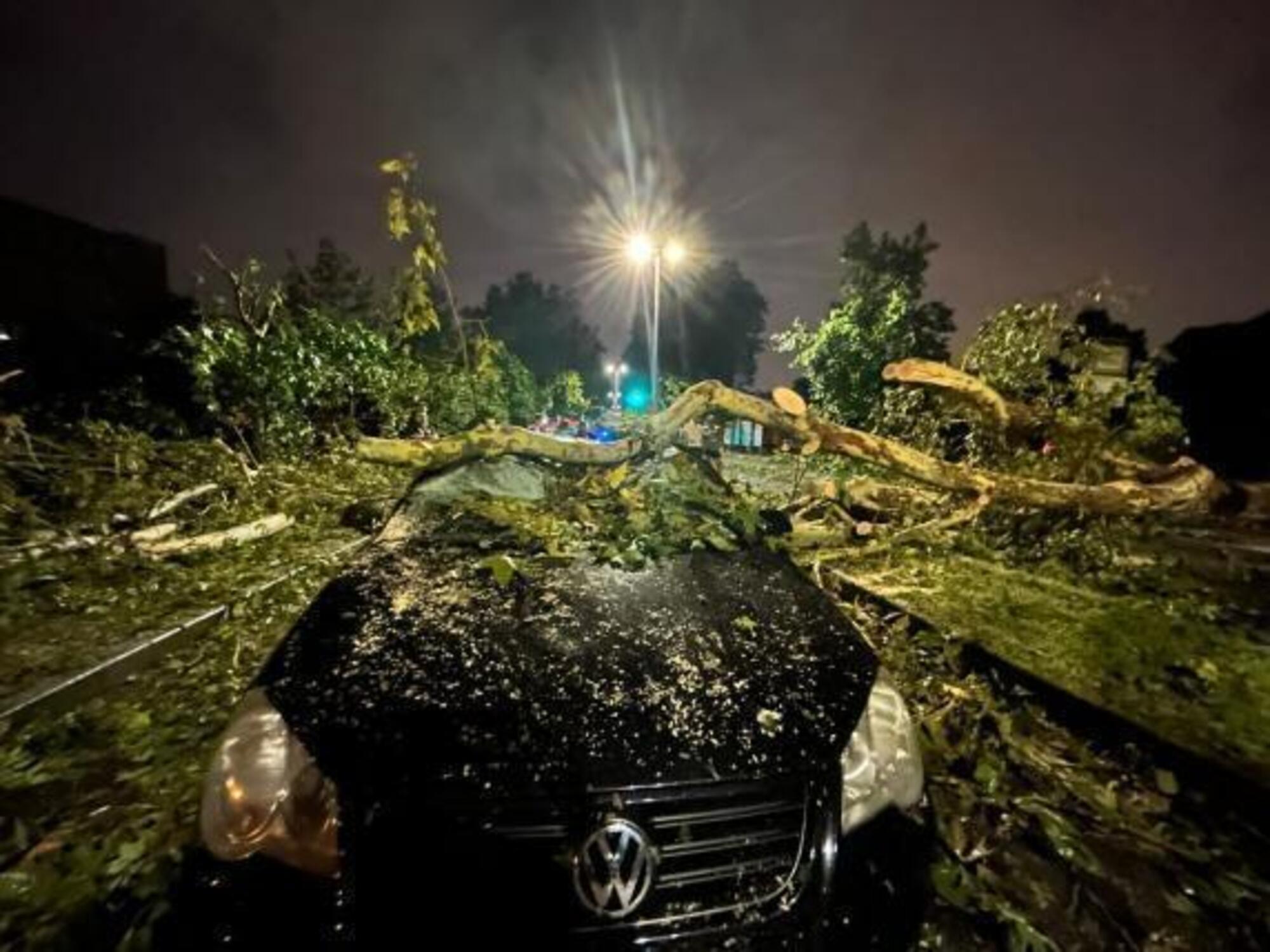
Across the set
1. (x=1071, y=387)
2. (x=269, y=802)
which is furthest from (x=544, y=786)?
(x=1071, y=387)

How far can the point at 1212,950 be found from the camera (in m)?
2.24

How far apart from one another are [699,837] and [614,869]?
23cm

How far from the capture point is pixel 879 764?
2.01m

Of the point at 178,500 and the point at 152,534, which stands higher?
the point at 178,500

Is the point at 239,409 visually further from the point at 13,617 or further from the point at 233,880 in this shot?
the point at 233,880

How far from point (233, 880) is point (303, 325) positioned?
34.6 feet

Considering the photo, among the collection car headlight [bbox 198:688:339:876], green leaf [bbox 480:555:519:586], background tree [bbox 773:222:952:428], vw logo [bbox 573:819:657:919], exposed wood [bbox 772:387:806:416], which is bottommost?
vw logo [bbox 573:819:657:919]

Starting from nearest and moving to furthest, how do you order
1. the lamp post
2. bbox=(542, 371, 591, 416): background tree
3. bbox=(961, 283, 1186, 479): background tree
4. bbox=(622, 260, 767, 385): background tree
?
bbox=(961, 283, 1186, 479): background tree < the lamp post < bbox=(542, 371, 591, 416): background tree < bbox=(622, 260, 767, 385): background tree

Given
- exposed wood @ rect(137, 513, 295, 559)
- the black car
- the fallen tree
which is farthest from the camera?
the fallen tree

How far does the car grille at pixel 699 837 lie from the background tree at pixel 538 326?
55716mm

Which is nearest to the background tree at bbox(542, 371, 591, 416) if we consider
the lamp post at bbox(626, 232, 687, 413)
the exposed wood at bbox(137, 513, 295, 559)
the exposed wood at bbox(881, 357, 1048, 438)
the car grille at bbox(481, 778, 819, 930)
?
the lamp post at bbox(626, 232, 687, 413)

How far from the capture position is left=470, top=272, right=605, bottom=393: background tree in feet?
196

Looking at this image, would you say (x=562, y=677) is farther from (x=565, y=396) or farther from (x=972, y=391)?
(x=565, y=396)

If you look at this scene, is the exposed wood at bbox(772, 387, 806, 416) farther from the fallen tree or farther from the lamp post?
the lamp post
